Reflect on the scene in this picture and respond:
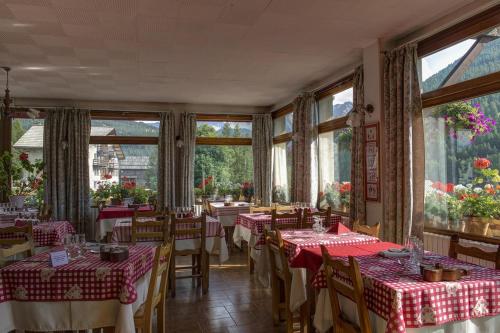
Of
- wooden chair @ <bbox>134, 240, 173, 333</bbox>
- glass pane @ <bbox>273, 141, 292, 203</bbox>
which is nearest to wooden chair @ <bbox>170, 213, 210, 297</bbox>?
wooden chair @ <bbox>134, 240, 173, 333</bbox>

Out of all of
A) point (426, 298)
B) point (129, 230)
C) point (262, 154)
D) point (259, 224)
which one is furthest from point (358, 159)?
point (262, 154)

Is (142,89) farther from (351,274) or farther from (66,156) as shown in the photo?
(351,274)

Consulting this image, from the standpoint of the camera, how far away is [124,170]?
10.1 metres

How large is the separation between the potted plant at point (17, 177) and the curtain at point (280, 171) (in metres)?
5.22

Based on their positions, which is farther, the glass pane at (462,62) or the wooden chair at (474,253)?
the glass pane at (462,62)

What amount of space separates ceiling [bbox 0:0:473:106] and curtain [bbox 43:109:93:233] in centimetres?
120

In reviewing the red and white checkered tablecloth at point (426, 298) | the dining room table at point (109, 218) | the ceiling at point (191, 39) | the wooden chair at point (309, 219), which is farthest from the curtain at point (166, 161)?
the red and white checkered tablecloth at point (426, 298)

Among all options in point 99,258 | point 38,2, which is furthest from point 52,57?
point 99,258

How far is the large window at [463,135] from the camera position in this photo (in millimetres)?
4340

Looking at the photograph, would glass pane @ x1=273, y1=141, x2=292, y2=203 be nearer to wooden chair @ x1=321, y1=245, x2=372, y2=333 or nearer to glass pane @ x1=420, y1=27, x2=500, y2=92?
glass pane @ x1=420, y1=27, x2=500, y2=92

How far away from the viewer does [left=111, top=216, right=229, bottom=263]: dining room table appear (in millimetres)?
5020

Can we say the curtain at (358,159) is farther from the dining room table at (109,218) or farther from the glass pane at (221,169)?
the glass pane at (221,169)

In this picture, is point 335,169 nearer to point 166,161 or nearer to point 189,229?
point 189,229

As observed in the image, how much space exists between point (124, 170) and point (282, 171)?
3.85m
